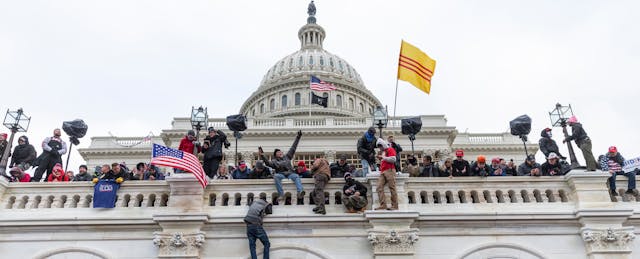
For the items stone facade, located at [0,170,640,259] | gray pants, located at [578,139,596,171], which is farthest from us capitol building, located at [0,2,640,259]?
gray pants, located at [578,139,596,171]

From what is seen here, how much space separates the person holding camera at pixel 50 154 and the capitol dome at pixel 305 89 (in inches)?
2467

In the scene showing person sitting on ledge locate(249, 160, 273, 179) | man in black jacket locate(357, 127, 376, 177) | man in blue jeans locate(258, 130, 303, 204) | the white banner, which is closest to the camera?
man in blue jeans locate(258, 130, 303, 204)

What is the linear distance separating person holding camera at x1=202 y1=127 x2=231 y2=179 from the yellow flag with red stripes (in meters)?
8.16

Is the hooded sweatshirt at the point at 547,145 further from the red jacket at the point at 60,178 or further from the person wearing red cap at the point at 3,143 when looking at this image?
the person wearing red cap at the point at 3,143

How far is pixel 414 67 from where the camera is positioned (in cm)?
1847

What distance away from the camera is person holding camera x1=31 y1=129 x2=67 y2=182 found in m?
13.6

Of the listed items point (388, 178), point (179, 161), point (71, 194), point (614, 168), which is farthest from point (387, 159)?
point (71, 194)

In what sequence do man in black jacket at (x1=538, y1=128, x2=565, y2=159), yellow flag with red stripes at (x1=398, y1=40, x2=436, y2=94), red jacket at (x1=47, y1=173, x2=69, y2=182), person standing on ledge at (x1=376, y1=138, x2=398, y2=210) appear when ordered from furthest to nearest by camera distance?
yellow flag with red stripes at (x1=398, y1=40, x2=436, y2=94)
man in black jacket at (x1=538, y1=128, x2=565, y2=159)
red jacket at (x1=47, y1=173, x2=69, y2=182)
person standing on ledge at (x1=376, y1=138, x2=398, y2=210)

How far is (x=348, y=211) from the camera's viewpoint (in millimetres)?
11289

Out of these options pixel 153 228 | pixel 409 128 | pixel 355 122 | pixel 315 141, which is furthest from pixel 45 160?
pixel 355 122

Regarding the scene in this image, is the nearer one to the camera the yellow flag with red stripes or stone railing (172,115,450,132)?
the yellow flag with red stripes

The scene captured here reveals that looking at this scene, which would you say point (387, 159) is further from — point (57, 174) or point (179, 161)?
point (57, 174)

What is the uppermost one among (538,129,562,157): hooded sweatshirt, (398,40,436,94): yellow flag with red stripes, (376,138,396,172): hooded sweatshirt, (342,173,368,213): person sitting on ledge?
(398,40,436,94): yellow flag with red stripes

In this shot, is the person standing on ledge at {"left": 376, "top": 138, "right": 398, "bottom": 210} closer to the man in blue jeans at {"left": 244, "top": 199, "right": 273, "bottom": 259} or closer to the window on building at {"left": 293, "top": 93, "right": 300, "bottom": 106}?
the man in blue jeans at {"left": 244, "top": 199, "right": 273, "bottom": 259}
